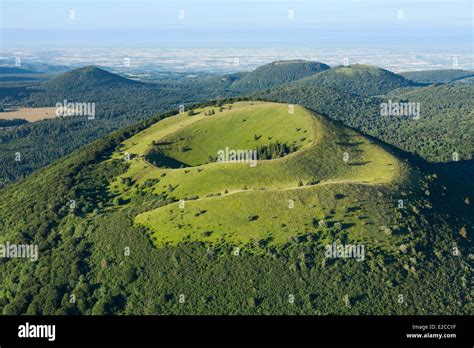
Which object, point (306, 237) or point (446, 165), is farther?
point (446, 165)

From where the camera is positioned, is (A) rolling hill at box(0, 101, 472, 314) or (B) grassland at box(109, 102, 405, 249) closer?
(A) rolling hill at box(0, 101, 472, 314)

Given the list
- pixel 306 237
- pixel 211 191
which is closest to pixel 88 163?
pixel 211 191

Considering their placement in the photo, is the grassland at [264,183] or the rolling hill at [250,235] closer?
the rolling hill at [250,235]
